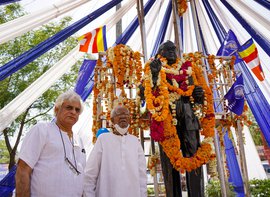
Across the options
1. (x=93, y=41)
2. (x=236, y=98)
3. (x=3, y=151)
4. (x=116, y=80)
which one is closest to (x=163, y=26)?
(x=93, y=41)

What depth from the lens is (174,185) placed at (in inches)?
146

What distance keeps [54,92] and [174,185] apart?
9.81 m

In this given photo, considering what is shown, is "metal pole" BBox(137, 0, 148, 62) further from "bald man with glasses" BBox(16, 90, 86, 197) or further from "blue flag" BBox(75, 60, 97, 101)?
"bald man with glasses" BBox(16, 90, 86, 197)

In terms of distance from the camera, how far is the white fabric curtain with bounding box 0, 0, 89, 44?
17.9 feet

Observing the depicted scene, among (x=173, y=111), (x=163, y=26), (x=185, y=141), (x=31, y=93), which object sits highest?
(x=163, y=26)

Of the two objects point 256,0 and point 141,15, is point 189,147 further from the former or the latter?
point 256,0

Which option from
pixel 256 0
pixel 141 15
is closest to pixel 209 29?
pixel 256 0

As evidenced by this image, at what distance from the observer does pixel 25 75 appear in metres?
11.6

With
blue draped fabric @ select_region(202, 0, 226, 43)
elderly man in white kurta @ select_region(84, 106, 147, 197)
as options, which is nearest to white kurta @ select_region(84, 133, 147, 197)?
elderly man in white kurta @ select_region(84, 106, 147, 197)

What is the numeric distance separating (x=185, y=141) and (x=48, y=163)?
212cm

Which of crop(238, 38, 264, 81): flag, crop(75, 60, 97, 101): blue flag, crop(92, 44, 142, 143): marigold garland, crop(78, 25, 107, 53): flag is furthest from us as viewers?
crop(75, 60, 97, 101): blue flag

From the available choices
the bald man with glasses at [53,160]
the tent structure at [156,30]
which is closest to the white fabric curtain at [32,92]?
the tent structure at [156,30]

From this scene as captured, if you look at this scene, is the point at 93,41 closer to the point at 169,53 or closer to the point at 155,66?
the point at 169,53

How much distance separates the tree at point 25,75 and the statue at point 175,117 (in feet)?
28.2
